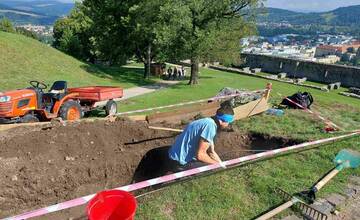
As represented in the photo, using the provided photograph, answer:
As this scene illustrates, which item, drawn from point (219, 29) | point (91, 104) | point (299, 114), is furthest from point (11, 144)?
point (219, 29)

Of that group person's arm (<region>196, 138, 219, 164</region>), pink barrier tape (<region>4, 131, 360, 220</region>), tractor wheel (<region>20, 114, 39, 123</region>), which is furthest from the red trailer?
person's arm (<region>196, 138, 219, 164</region>)

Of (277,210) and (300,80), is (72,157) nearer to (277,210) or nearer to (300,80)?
(277,210)

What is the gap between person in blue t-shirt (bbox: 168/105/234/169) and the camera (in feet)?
19.0

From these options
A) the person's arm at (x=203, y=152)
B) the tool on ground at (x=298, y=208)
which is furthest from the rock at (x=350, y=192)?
the person's arm at (x=203, y=152)

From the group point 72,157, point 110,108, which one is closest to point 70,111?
point 110,108

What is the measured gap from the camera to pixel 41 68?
68.1ft

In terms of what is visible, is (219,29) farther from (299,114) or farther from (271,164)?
(271,164)

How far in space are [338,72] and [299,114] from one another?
808 inches

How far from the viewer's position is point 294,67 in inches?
1314

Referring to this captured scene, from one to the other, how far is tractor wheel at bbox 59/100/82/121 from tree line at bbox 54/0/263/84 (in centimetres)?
1008

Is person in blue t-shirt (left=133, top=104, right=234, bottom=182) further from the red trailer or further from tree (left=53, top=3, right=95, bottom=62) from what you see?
tree (left=53, top=3, right=95, bottom=62)

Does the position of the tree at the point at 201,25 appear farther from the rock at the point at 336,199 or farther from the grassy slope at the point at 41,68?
the rock at the point at 336,199

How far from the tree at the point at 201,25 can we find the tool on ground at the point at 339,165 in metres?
13.1

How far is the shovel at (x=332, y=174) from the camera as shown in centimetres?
532
